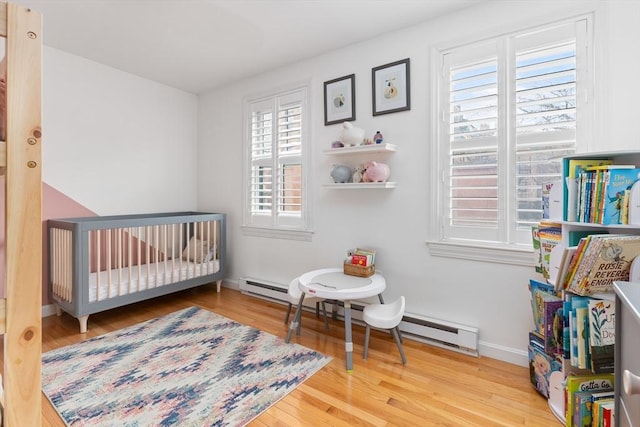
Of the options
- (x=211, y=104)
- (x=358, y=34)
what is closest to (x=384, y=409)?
(x=358, y=34)

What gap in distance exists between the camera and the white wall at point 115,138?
2861 millimetres

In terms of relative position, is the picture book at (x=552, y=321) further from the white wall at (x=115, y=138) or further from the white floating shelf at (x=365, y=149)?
the white wall at (x=115, y=138)

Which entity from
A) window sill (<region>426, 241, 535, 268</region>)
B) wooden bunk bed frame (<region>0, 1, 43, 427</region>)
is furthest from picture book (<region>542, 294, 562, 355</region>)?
wooden bunk bed frame (<region>0, 1, 43, 427</region>)

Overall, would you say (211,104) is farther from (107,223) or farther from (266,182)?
(107,223)

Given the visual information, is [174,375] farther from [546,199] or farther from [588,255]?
[546,199]

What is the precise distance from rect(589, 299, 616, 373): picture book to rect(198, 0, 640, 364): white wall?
0.67 metres

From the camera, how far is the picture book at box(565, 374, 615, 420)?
1416mm

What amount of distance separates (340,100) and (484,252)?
164cm

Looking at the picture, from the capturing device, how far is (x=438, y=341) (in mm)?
2277

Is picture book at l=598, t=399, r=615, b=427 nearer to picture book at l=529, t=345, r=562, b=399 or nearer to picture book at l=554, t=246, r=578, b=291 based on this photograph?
picture book at l=529, t=345, r=562, b=399

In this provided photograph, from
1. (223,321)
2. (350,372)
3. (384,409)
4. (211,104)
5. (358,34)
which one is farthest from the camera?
(211,104)

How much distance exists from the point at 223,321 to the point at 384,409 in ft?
5.17

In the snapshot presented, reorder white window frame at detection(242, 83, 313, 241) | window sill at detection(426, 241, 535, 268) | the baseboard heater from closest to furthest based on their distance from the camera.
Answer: window sill at detection(426, 241, 535, 268) → the baseboard heater → white window frame at detection(242, 83, 313, 241)

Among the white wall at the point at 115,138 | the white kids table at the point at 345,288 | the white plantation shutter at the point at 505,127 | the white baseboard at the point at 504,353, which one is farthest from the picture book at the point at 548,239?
the white wall at the point at 115,138
